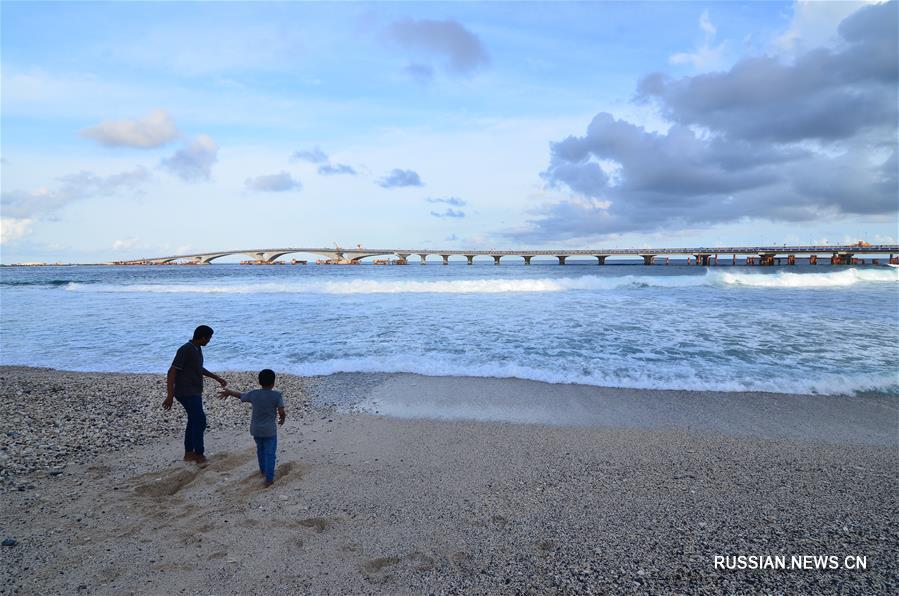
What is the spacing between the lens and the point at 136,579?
354cm

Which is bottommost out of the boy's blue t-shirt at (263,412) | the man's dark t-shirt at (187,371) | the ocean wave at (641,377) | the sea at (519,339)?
the ocean wave at (641,377)

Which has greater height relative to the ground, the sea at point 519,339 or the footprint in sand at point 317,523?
the sea at point 519,339

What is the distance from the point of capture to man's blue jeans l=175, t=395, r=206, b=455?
5.79 meters

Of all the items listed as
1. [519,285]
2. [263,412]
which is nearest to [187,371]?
[263,412]

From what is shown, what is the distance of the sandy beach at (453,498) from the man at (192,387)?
0.86 feet

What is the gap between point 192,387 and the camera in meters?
5.76

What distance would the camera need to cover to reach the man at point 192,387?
5.71 meters

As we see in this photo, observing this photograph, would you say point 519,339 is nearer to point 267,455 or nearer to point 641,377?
point 641,377

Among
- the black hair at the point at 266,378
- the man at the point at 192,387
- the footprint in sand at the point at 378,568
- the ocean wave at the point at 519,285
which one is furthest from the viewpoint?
the ocean wave at the point at 519,285

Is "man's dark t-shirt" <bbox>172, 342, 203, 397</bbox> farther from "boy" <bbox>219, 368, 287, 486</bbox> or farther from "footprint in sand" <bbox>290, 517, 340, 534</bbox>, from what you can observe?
"footprint in sand" <bbox>290, 517, 340, 534</bbox>

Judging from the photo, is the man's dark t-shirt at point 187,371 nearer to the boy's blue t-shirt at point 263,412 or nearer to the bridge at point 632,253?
the boy's blue t-shirt at point 263,412

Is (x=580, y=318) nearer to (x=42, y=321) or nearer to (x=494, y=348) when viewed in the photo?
(x=494, y=348)

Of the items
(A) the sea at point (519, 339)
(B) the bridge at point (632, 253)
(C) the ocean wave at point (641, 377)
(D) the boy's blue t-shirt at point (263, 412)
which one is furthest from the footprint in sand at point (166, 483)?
(B) the bridge at point (632, 253)

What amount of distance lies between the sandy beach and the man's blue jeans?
0.27m
